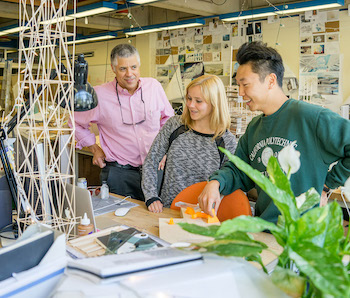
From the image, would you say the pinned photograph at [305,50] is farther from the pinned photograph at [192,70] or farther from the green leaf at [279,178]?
the green leaf at [279,178]

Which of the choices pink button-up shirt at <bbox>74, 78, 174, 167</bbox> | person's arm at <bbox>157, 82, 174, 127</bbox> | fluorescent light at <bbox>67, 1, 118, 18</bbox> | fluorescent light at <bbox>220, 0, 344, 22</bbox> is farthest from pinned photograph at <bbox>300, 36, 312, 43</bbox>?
pink button-up shirt at <bbox>74, 78, 174, 167</bbox>

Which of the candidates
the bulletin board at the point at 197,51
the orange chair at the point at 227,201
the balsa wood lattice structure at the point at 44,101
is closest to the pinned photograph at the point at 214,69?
the bulletin board at the point at 197,51

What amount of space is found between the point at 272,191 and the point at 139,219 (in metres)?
1.40

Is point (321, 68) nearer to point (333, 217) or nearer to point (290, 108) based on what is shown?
point (290, 108)

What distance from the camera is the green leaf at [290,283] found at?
63 centimetres

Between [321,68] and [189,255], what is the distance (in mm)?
5939

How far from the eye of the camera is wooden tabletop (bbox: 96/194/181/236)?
73.9 inches

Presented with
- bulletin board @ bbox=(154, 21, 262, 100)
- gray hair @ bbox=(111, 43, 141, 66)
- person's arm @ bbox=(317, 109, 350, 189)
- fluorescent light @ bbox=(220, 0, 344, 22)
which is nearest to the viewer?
person's arm @ bbox=(317, 109, 350, 189)

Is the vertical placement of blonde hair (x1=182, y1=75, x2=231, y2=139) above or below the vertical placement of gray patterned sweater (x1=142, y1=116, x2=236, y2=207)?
above

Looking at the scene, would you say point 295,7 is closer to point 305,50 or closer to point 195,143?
point 305,50

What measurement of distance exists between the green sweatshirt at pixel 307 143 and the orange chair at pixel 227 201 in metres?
0.12

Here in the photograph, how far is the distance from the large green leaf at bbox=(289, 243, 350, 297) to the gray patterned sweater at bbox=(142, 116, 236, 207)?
1.62m

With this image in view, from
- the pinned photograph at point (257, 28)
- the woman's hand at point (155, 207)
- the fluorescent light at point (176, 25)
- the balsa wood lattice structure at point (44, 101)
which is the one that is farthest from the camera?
the pinned photograph at point (257, 28)

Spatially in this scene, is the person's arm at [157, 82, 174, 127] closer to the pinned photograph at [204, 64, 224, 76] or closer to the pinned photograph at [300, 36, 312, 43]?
the pinned photograph at [300, 36, 312, 43]
